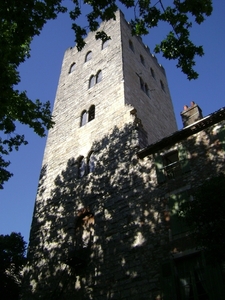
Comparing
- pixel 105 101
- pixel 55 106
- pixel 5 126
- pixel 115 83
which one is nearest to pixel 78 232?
pixel 5 126

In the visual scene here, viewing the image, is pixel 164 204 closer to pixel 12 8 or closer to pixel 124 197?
pixel 124 197

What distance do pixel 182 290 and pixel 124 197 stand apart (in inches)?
172

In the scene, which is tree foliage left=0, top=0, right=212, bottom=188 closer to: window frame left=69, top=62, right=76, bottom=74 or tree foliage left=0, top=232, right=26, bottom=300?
tree foliage left=0, top=232, right=26, bottom=300

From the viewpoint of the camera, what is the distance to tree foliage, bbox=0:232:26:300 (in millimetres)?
13297

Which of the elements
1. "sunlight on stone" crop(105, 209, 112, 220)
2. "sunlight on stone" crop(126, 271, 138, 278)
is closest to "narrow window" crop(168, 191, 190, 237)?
"sunlight on stone" crop(126, 271, 138, 278)

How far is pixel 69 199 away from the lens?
584 inches

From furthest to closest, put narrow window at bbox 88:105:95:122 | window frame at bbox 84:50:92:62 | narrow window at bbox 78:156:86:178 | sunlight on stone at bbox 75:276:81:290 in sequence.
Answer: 1. window frame at bbox 84:50:92:62
2. narrow window at bbox 88:105:95:122
3. narrow window at bbox 78:156:86:178
4. sunlight on stone at bbox 75:276:81:290

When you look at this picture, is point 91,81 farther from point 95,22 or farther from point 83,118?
point 95,22

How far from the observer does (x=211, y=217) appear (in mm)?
7766

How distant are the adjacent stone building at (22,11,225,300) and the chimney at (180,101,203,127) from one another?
6cm

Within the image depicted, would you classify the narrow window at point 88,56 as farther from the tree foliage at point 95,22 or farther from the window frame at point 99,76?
the tree foliage at point 95,22

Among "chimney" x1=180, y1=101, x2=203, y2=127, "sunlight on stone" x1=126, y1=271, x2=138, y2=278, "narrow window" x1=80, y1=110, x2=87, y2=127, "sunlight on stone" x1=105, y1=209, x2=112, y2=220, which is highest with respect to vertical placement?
"narrow window" x1=80, y1=110, x2=87, y2=127

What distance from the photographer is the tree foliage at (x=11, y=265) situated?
13297mm

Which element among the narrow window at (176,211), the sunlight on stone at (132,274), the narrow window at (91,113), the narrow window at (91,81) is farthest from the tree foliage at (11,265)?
the narrow window at (91,81)
